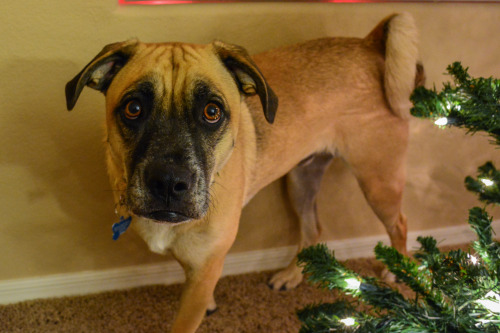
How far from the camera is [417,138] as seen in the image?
223 cm

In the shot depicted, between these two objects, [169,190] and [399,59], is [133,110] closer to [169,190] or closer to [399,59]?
[169,190]

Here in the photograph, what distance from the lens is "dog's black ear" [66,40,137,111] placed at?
1.17m

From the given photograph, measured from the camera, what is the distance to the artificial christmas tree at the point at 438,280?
0.97 m

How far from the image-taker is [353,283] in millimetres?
1108

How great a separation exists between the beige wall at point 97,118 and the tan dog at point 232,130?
0.19m

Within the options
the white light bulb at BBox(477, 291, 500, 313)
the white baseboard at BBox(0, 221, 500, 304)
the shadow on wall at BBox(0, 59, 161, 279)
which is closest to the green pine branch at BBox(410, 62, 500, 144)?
the white light bulb at BBox(477, 291, 500, 313)

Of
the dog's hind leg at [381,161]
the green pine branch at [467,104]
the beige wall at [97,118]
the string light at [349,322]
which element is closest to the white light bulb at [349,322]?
the string light at [349,322]

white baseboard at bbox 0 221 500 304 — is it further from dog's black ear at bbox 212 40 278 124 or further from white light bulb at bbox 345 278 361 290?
dog's black ear at bbox 212 40 278 124

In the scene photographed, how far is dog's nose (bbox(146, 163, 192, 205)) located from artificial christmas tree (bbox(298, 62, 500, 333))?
0.39 meters

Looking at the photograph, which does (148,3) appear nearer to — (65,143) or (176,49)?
(176,49)

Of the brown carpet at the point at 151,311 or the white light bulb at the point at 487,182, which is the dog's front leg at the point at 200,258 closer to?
the brown carpet at the point at 151,311

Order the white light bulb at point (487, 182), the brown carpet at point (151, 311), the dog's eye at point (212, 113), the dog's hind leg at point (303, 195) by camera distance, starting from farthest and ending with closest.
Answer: the dog's hind leg at point (303, 195) < the brown carpet at point (151, 311) < the white light bulb at point (487, 182) < the dog's eye at point (212, 113)

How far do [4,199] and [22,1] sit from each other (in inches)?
30.4

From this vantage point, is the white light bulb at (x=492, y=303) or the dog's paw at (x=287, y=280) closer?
the white light bulb at (x=492, y=303)
